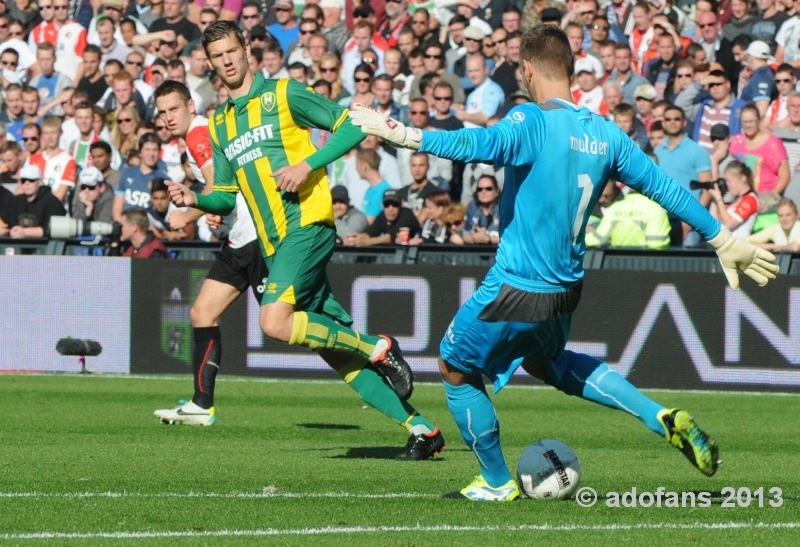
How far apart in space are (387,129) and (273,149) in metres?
2.93

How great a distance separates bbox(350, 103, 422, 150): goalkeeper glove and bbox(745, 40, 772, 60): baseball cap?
1193cm

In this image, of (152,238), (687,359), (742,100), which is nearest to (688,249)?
(687,359)

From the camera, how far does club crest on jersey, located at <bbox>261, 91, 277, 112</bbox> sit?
9289 mm

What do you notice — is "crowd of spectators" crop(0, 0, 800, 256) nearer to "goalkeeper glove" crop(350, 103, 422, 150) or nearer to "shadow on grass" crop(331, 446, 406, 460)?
"shadow on grass" crop(331, 446, 406, 460)

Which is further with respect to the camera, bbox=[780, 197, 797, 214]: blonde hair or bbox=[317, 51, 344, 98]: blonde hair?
bbox=[317, 51, 344, 98]: blonde hair

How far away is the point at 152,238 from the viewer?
55.3ft

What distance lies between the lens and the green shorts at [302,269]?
907cm

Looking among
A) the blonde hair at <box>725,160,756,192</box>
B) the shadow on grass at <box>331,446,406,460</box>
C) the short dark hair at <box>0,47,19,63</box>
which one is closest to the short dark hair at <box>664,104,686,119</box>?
the blonde hair at <box>725,160,756,192</box>

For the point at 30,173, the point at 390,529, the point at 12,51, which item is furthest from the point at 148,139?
the point at 390,529

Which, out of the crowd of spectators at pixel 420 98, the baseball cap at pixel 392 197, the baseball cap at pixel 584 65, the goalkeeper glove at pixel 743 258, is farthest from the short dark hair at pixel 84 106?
the goalkeeper glove at pixel 743 258

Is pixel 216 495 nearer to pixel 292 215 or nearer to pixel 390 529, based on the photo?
pixel 390 529

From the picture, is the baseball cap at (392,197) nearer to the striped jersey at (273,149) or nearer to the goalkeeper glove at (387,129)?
the striped jersey at (273,149)

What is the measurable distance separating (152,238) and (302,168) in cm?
876

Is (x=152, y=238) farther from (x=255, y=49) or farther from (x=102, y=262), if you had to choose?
(x=255, y=49)
